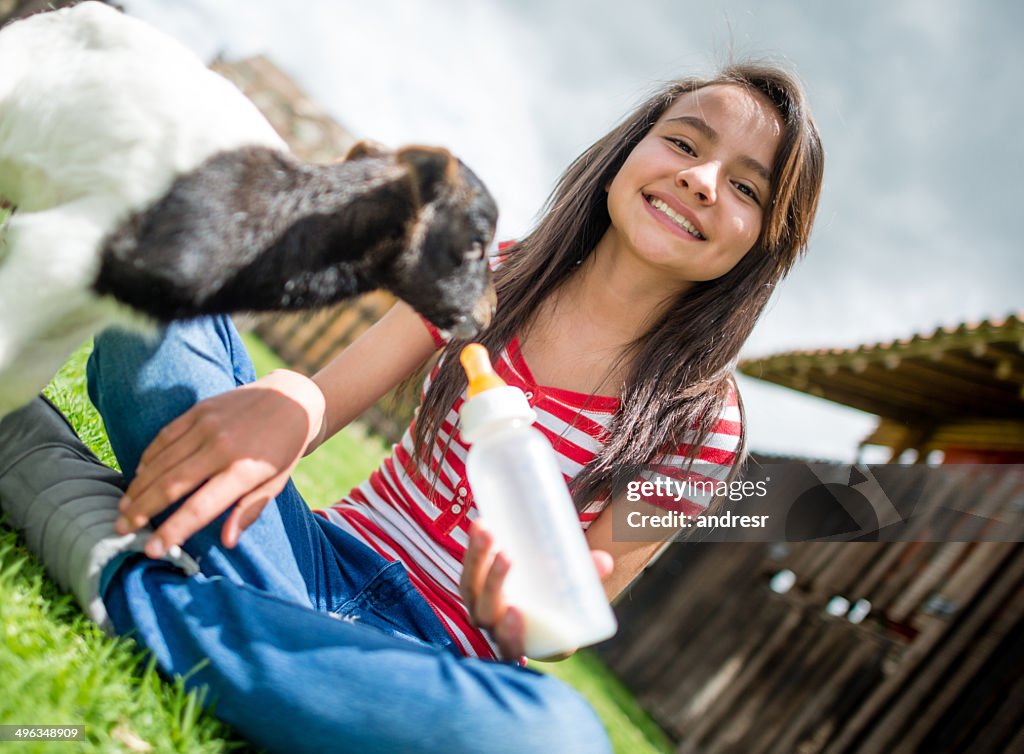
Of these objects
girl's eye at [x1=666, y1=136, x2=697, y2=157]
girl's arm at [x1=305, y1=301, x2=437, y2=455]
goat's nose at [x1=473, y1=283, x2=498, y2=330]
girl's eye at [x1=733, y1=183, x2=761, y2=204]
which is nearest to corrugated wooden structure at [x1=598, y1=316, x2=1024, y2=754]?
girl's eye at [x1=733, y1=183, x2=761, y2=204]

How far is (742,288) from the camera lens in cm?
298

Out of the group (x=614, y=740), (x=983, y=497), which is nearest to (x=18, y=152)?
(x=614, y=740)

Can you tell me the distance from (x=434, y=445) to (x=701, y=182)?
1.21 m

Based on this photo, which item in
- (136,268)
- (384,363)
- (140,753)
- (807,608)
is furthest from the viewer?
(807,608)

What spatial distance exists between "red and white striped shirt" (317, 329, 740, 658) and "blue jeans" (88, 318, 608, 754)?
464 millimetres

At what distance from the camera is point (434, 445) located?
275 centimetres

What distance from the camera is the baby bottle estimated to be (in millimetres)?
1793

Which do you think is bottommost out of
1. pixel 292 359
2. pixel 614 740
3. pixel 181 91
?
pixel 292 359

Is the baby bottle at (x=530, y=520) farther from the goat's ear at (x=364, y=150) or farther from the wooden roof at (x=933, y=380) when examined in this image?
the wooden roof at (x=933, y=380)

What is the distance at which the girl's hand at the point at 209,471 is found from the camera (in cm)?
178

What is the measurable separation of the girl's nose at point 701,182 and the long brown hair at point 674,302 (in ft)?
0.85

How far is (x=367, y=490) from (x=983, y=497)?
5.15 meters

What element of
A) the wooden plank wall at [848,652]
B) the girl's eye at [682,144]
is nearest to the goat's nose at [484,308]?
the girl's eye at [682,144]

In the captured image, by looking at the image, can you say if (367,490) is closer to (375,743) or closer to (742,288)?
(375,743)
